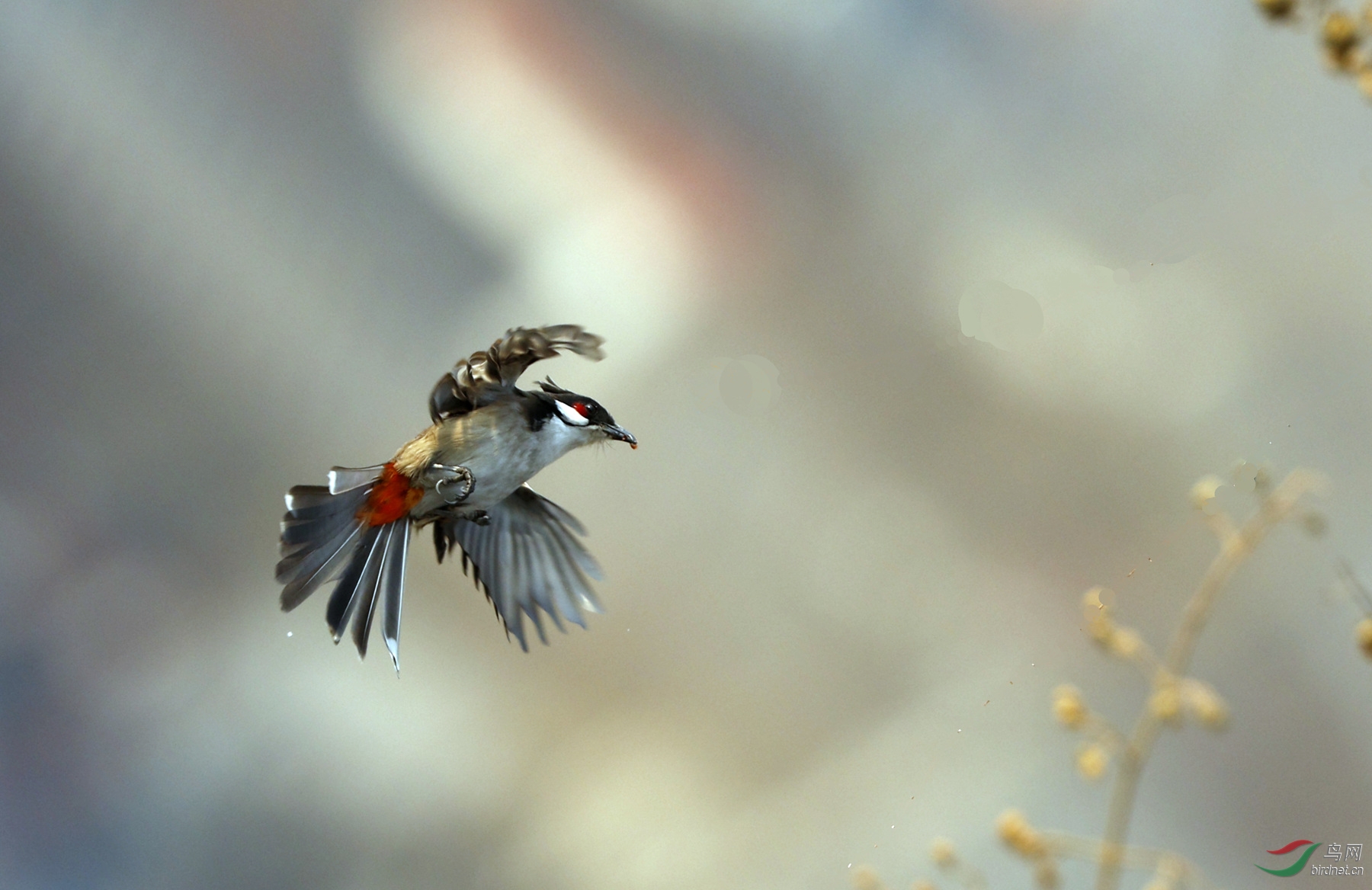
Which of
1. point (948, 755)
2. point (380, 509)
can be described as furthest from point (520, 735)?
point (948, 755)

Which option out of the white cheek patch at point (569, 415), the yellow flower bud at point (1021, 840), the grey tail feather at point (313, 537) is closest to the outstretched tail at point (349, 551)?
the grey tail feather at point (313, 537)

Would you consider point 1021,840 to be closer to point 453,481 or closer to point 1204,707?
point 1204,707

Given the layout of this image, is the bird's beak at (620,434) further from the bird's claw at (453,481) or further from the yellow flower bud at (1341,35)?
the yellow flower bud at (1341,35)

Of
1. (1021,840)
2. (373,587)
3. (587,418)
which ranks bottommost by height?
(1021,840)

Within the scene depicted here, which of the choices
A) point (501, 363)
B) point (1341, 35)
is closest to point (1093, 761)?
point (1341, 35)

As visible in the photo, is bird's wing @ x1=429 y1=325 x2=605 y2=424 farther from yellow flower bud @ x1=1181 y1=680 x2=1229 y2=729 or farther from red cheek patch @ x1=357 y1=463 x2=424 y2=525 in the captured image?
yellow flower bud @ x1=1181 y1=680 x2=1229 y2=729

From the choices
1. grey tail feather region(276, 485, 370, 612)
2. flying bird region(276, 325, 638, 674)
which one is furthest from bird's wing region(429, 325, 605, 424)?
grey tail feather region(276, 485, 370, 612)

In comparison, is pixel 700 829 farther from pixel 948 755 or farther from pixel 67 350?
pixel 67 350
